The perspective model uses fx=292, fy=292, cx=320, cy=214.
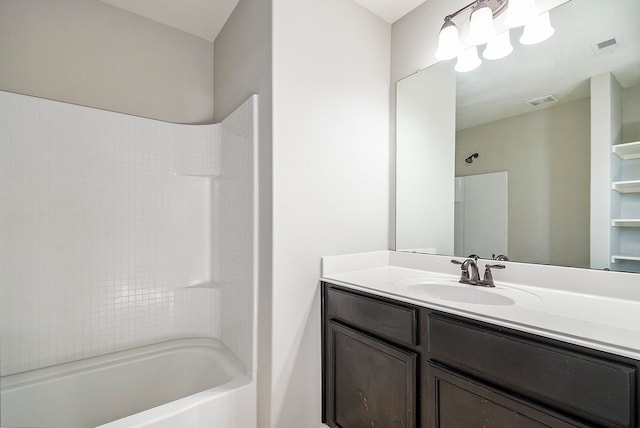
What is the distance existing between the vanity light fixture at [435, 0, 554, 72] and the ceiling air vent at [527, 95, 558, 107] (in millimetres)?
260

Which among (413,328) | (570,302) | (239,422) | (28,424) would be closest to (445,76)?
(570,302)

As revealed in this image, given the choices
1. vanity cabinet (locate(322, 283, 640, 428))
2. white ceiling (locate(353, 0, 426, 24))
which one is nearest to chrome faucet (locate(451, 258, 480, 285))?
vanity cabinet (locate(322, 283, 640, 428))

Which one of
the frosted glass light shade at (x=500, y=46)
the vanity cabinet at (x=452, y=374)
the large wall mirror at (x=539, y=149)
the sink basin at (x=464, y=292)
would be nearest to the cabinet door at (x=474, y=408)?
the vanity cabinet at (x=452, y=374)

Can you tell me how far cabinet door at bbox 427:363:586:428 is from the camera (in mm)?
816

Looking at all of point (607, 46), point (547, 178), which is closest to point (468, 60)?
point (607, 46)

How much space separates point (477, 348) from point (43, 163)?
216 centimetres

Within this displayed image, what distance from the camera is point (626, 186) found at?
3.65 ft

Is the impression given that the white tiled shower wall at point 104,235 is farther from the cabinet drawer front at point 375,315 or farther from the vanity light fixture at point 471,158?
the vanity light fixture at point 471,158

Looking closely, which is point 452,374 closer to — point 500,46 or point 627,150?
point 627,150

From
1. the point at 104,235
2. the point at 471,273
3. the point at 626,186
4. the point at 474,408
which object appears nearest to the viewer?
the point at 474,408

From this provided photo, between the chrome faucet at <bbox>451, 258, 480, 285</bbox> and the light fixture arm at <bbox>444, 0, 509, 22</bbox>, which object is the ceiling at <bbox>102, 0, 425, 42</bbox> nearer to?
the light fixture arm at <bbox>444, 0, 509, 22</bbox>

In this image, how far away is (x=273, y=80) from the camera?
141 centimetres

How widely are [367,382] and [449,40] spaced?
5.66 ft

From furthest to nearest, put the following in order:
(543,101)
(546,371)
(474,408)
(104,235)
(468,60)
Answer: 1. (104,235)
2. (468,60)
3. (543,101)
4. (474,408)
5. (546,371)
